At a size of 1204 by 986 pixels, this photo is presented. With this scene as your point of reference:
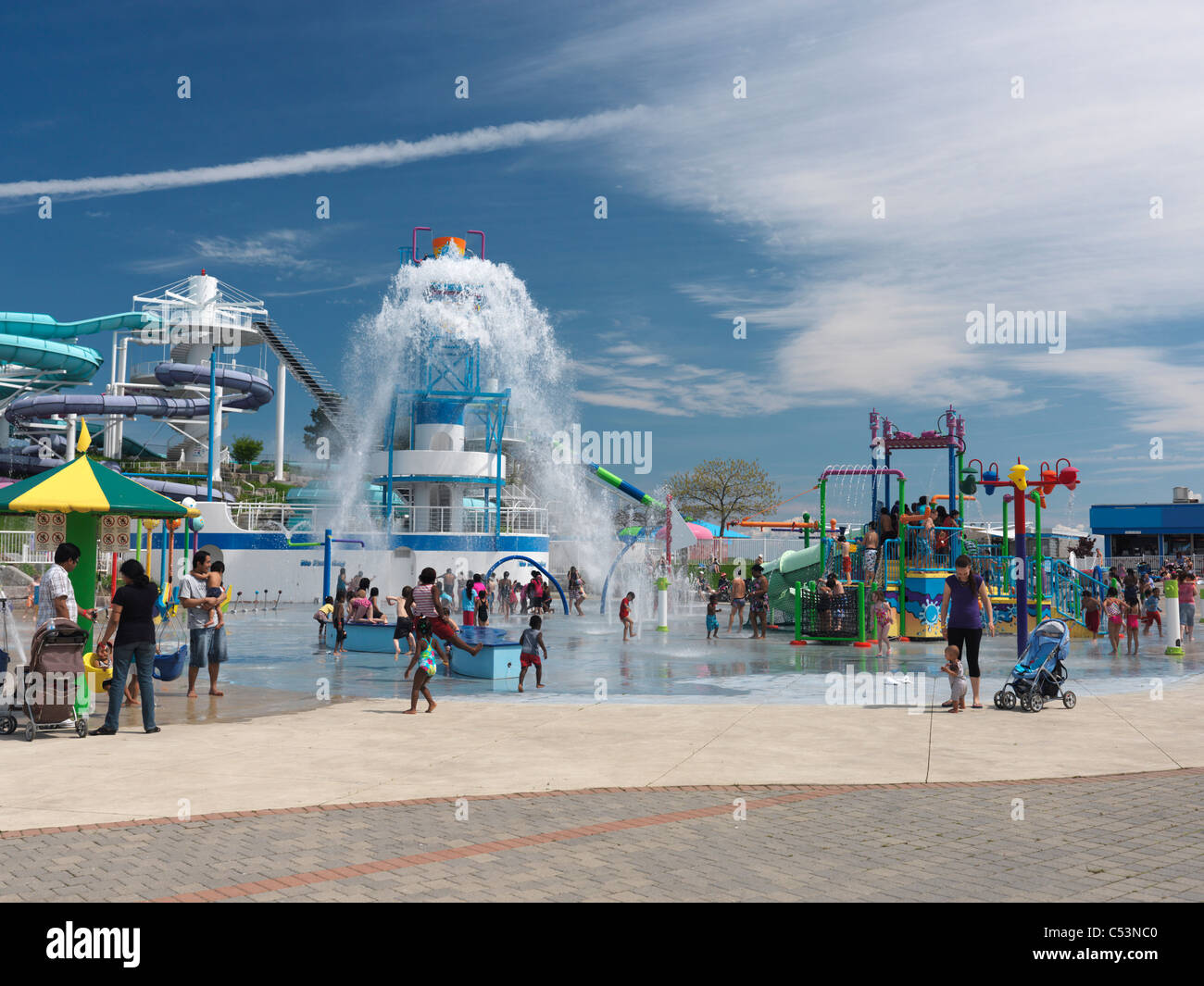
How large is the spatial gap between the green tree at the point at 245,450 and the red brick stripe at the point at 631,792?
71.5m

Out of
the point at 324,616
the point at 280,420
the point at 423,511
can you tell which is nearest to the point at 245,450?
the point at 280,420

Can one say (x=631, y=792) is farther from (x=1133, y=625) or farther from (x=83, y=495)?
(x=1133, y=625)

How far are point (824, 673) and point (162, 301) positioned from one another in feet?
181

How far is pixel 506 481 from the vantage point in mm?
47062

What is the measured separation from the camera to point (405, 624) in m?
15.4

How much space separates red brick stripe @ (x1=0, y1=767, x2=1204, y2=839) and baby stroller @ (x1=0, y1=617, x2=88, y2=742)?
11.3 feet

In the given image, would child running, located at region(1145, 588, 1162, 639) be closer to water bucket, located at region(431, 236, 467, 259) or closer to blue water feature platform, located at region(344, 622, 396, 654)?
blue water feature platform, located at region(344, 622, 396, 654)

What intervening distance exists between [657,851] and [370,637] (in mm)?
13509

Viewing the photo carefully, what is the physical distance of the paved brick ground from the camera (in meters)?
5.10

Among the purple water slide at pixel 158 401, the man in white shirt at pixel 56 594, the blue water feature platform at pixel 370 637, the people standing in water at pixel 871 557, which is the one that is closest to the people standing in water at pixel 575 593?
the people standing in water at pixel 871 557

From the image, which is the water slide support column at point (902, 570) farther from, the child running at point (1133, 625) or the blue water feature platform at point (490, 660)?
the blue water feature platform at point (490, 660)
